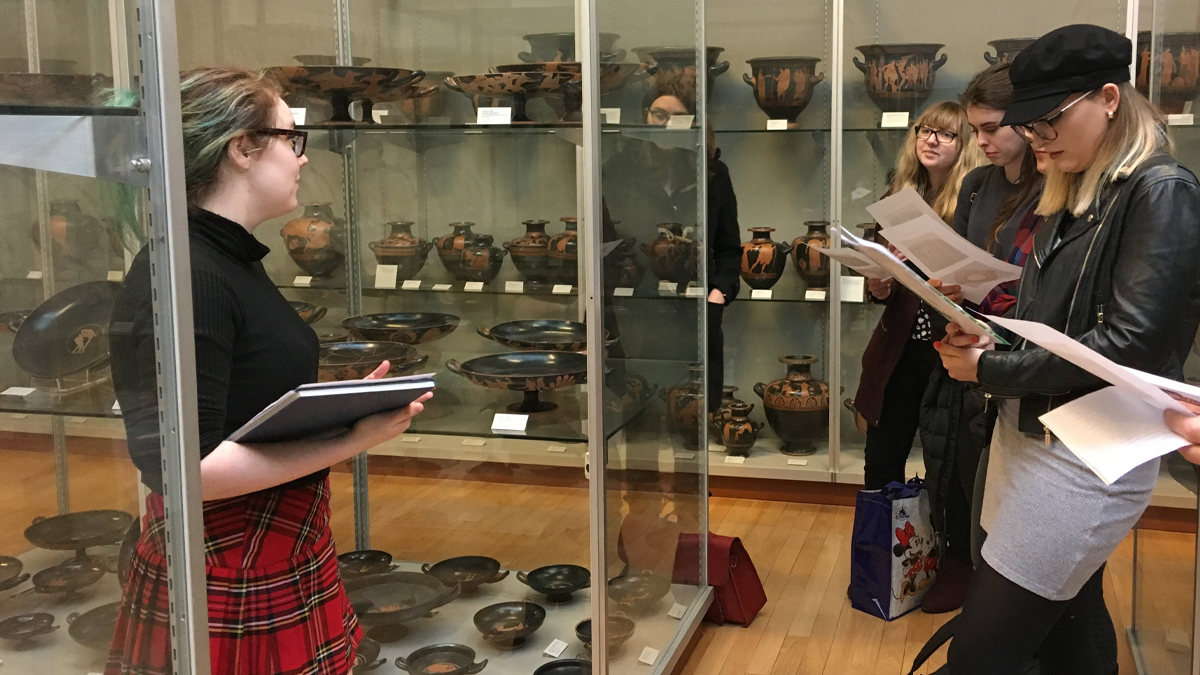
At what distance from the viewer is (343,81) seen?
261cm

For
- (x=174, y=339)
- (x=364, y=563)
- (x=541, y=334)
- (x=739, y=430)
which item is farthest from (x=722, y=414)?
(x=174, y=339)

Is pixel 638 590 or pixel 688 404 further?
pixel 688 404

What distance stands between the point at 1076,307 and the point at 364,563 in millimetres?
2011

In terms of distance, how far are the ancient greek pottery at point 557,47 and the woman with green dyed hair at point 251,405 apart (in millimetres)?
897

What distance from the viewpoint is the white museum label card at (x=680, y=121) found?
271 centimetres

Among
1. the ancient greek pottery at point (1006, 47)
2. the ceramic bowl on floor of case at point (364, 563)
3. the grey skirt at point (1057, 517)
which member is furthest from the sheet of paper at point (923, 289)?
the ancient greek pottery at point (1006, 47)

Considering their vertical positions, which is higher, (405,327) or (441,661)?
(405,327)

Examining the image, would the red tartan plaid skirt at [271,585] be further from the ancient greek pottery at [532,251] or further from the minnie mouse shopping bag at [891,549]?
the minnie mouse shopping bag at [891,549]

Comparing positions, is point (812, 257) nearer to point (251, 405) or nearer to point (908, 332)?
point (908, 332)

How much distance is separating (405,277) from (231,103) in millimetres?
1525

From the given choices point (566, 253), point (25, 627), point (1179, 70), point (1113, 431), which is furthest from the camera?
point (566, 253)

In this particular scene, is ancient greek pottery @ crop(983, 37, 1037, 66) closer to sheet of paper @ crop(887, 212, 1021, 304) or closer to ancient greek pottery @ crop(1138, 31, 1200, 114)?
ancient greek pottery @ crop(1138, 31, 1200, 114)

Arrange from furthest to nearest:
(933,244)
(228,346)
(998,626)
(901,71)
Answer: (901,71) < (933,244) < (998,626) < (228,346)

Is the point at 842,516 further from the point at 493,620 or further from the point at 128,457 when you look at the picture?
the point at 128,457
